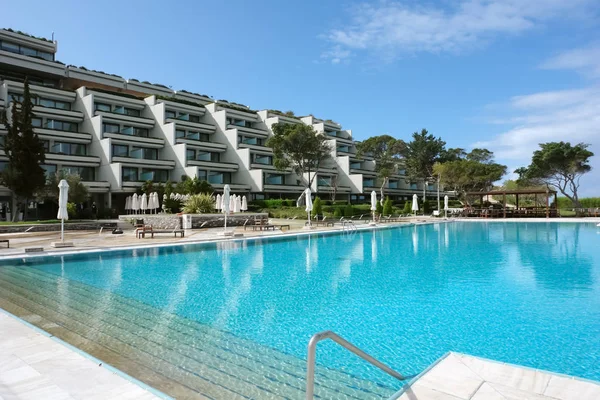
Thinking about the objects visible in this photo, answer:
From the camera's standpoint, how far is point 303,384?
171 inches

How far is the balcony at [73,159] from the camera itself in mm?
36656

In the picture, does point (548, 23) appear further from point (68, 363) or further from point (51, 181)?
point (51, 181)

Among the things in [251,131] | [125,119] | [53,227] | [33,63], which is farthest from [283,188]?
[33,63]

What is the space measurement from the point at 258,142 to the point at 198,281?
4727cm

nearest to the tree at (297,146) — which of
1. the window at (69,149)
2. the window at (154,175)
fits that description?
the window at (154,175)

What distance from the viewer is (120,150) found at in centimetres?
4238

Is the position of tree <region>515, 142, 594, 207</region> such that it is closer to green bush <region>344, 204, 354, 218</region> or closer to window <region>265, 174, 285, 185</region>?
green bush <region>344, 204, 354, 218</region>

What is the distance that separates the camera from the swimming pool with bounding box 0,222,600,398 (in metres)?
4.79

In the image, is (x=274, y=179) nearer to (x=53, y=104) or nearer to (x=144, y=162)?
(x=144, y=162)

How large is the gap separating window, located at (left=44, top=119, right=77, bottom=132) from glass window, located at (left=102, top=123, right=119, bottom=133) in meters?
3.36

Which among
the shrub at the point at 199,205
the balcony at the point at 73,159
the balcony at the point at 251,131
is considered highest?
the balcony at the point at 251,131

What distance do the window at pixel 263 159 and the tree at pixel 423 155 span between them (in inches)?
1004

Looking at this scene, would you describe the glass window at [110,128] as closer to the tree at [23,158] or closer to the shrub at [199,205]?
the tree at [23,158]

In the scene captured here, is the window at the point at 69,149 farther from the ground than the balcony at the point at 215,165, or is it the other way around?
the window at the point at 69,149
